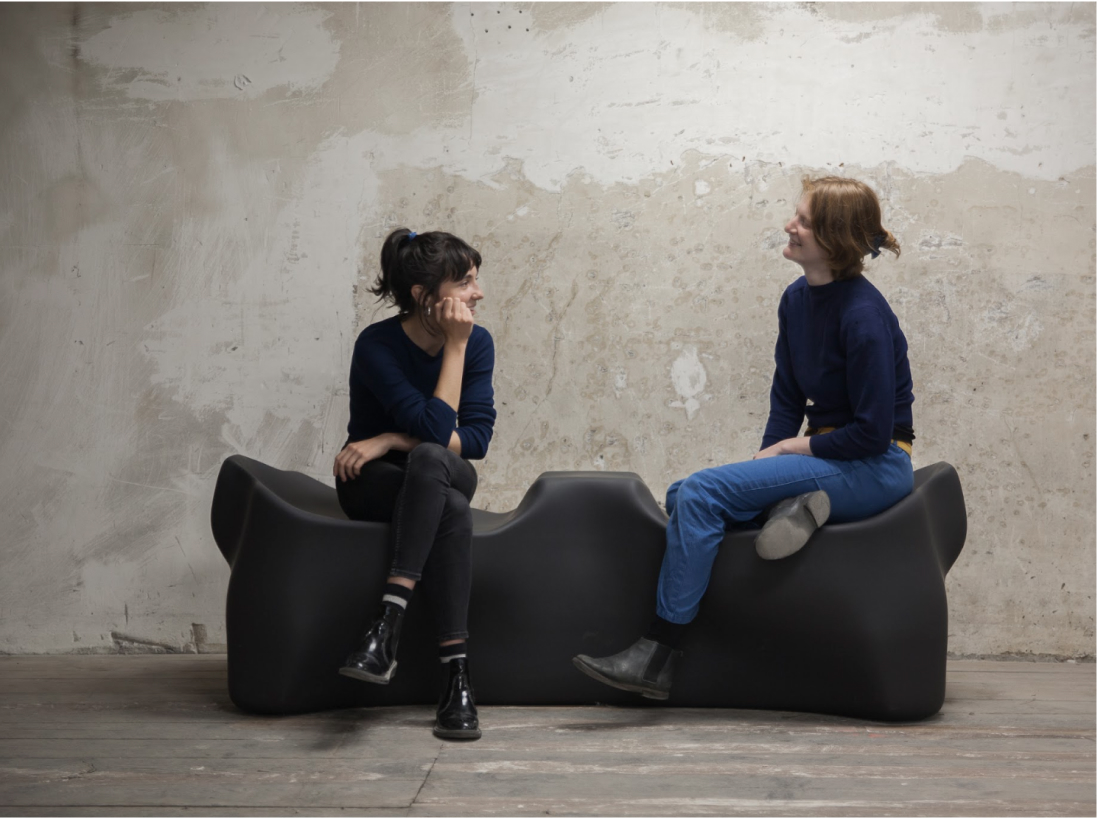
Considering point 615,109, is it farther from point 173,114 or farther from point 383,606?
point 383,606

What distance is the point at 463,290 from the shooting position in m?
2.10

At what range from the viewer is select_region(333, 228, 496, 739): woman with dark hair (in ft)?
6.08

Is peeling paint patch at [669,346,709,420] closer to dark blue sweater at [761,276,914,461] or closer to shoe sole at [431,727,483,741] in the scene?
dark blue sweater at [761,276,914,461]

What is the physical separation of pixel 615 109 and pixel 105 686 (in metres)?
1.88

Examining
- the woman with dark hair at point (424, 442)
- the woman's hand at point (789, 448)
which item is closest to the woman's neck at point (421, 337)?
the woman with dark hair at point (424, 442)

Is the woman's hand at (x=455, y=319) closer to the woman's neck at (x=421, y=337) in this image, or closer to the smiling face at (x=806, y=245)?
the woman's neck at (x=421, y=337)

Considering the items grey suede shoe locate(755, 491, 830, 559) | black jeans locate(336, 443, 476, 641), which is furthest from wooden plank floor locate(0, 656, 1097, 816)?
grey suede shoe locate(755, 491, 830, 559)

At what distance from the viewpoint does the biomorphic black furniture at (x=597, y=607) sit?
6.45ft

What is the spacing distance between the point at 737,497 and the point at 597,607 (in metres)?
0.36

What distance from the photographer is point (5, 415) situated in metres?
2.66

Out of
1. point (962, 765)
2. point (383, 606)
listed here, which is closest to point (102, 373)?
point (383, 606)

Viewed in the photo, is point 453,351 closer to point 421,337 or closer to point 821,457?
point 421,337

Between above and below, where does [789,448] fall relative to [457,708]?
above

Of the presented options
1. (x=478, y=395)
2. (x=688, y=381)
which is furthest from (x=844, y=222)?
(x=478, y=395)
